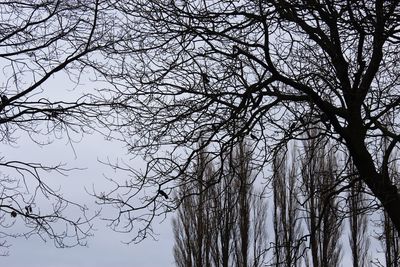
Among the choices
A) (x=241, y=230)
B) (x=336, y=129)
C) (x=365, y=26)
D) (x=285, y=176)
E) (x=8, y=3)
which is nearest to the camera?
(x=365, y=26)

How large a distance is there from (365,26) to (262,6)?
1.10 meters

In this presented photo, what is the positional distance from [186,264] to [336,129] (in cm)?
1517

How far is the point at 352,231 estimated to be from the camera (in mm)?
20562

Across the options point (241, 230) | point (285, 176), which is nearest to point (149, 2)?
point (285, 176)

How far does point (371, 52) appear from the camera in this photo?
21.3 feet

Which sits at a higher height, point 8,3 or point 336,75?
point 8,3

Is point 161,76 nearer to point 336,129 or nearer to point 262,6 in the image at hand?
point 262,6

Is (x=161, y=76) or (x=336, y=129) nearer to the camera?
(x=336, y=129)

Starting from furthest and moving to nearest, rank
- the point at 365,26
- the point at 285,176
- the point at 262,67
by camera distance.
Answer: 1. the point at 285,176
2. the point at 262,67
3. the point at 365,26

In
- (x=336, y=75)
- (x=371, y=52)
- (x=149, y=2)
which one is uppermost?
(x=149, y=2)

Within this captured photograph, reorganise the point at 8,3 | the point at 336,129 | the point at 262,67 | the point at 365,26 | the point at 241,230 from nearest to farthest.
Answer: the point at 365,26 < the point at 336,129 < the point at 262,67 < the point at 8,3 < the point at 241,230

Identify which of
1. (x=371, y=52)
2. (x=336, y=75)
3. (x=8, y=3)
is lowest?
(x=336, y=75)

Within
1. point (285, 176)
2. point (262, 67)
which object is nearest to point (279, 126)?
point (262, 67)

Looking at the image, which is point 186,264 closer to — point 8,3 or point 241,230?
point 241,230
